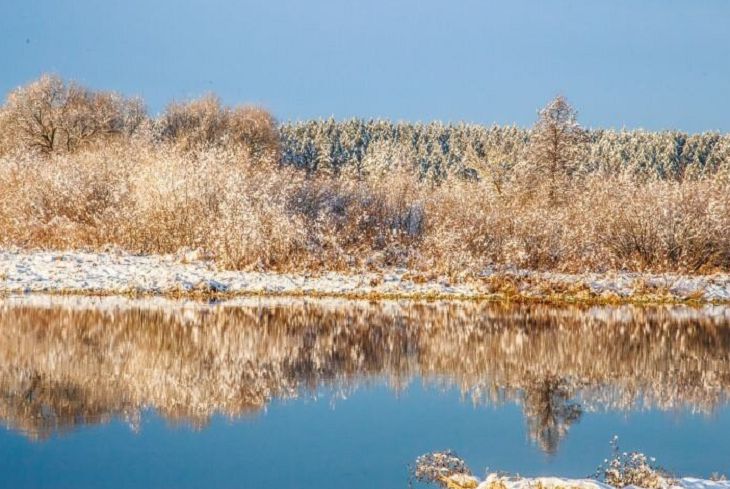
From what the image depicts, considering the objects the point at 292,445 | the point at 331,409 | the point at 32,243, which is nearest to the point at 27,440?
the point at 292,445

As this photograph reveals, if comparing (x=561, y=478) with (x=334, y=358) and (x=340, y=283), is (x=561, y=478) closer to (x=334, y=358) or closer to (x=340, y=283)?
(x=334, y=358)

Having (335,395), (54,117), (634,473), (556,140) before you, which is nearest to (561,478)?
(634,473)

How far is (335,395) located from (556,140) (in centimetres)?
3449

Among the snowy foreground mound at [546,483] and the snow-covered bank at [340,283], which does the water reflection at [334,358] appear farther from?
the snow-covered bank at [340,283]

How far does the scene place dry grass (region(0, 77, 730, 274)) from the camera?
3306 centimetres

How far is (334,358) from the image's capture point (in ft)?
60.6

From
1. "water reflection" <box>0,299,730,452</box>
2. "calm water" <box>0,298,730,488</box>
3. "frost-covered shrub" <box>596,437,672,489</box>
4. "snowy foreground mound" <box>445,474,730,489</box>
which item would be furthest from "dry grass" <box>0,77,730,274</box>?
"snowy foreground mound" <box>445,474,730,489</box>

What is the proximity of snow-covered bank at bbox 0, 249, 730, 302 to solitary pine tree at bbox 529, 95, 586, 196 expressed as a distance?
15497 millimetres

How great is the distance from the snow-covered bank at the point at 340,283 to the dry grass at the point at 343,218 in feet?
4.10

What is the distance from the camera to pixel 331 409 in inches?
569

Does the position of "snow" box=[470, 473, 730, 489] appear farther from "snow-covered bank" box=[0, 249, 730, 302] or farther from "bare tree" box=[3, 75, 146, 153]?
"bare tree" box=[3, 75, 146, 153]

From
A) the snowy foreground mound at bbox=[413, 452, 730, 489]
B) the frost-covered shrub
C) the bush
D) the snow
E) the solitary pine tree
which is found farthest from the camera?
the bush

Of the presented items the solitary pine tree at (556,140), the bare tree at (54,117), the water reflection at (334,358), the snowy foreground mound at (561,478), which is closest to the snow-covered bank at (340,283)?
the water reflection at (334,358)

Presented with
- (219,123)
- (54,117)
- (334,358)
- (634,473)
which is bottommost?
(634,473)
